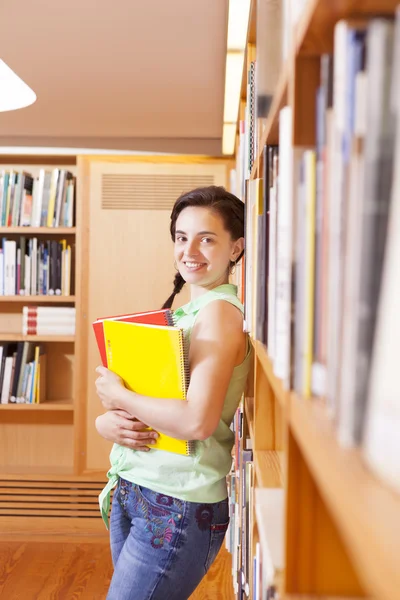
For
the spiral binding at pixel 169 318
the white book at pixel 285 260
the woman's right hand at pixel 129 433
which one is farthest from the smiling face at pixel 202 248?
the white book at pixel 285 260

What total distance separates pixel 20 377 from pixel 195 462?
8.58 ft

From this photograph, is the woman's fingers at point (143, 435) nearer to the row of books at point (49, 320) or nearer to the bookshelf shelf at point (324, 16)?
the bookshelf shelf at point (324, 16)

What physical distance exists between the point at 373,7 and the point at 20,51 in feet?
7.31

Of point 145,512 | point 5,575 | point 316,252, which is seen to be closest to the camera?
point 316,252

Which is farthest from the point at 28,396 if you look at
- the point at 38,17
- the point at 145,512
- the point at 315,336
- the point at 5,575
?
the point at 315,336

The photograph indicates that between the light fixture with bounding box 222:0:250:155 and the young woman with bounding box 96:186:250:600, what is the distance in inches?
20.3

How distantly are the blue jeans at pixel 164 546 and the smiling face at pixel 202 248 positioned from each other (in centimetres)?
52

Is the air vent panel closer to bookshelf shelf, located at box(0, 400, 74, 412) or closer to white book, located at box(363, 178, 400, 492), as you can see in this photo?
bookshelf shelf, located at box(0, 400, 74, 412)

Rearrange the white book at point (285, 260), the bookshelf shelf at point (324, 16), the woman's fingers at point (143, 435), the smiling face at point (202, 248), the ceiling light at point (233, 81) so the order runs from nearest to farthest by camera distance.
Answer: the bookshelf shelf at point (324, 16)
the white book at point (285, 260)
the woman's fingers at point (143, 435)
the smiling face at point (202, 248)
the ceiling light at point (233, 81)

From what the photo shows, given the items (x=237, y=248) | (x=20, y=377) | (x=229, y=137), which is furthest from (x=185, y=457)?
(x=20, y=377)

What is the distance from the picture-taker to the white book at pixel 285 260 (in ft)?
1.93

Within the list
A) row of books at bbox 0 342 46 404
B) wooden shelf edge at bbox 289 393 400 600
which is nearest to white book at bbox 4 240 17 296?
row of books at bbox 0 342 46 404

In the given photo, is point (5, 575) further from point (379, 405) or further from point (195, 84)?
point (379, 405)

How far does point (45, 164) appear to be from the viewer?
4090mm
